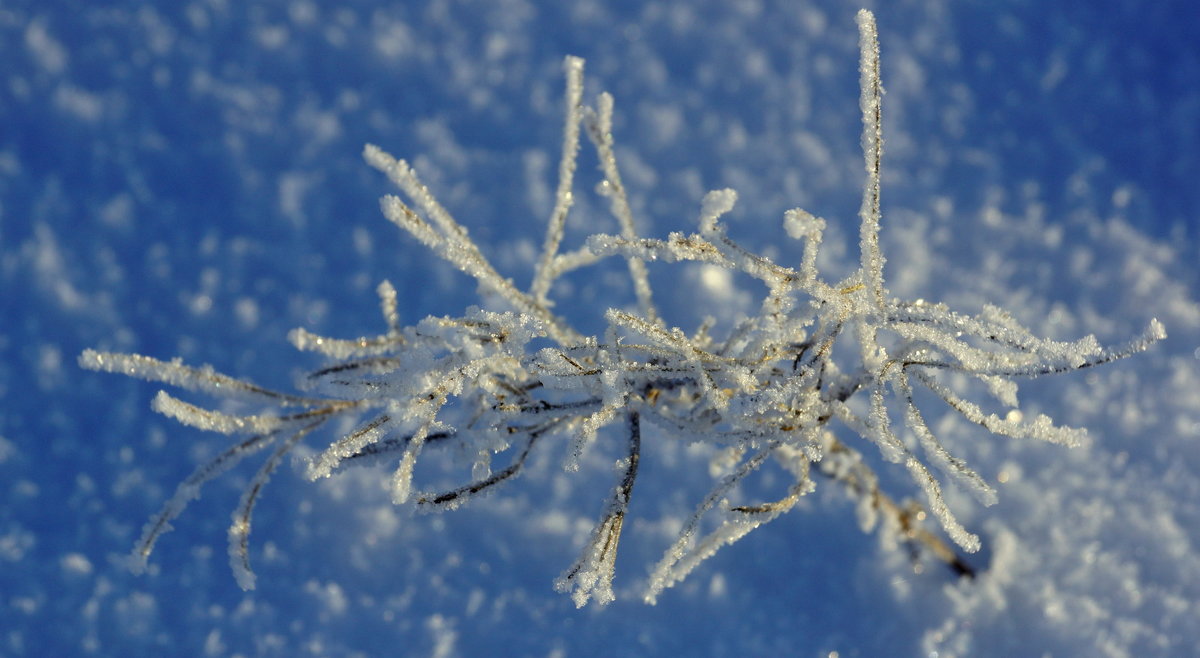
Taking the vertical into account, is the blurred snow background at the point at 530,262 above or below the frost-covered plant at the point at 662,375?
above

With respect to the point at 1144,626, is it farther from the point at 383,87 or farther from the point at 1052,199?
the point at 383,87

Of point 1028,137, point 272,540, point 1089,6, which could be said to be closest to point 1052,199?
point 1028,137

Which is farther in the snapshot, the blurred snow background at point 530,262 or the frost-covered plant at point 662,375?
the blurred snow background at point 530,262

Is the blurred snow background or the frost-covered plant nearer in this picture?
the frost-covered plant

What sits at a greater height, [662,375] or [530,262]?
[530,262]

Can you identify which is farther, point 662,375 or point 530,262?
point 530,262
